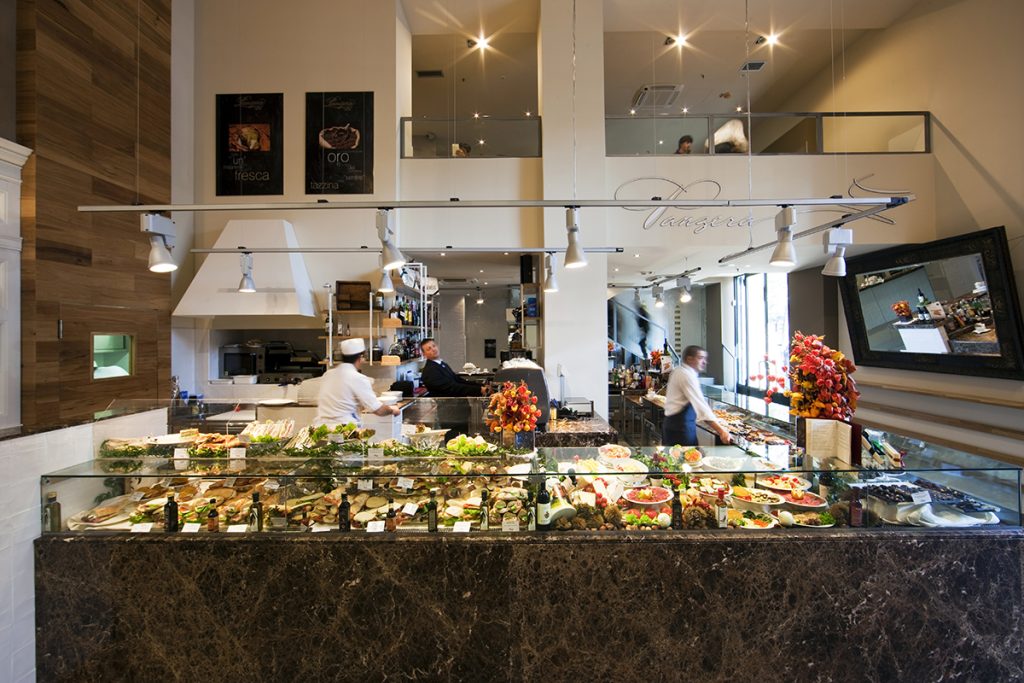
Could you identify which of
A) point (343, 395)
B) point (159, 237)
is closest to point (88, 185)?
point (159, 237)

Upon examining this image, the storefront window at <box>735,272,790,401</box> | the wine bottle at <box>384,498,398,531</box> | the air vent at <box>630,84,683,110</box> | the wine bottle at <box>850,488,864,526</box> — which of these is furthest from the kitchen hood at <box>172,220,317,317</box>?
the storefront window at <box>735,272,790,401</box>

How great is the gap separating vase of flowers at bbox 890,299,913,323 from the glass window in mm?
9008

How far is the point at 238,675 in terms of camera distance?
2.24 m

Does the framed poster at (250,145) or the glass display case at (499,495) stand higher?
the framed poster at (250,145)

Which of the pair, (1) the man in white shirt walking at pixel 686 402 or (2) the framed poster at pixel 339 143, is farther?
(2) the framed poster at pixel 339 143

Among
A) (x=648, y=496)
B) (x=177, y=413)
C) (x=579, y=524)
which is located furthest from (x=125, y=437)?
(x=648, y=496)

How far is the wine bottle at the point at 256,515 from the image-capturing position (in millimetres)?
2320

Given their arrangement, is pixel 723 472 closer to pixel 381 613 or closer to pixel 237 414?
pixel 381 613

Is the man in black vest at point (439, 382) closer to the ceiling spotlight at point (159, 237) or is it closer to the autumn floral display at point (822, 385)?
the ceiling spotlight at point (159, 237)

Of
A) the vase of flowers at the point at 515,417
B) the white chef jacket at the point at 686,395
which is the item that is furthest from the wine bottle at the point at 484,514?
the white chef jacket at the point at 686,395

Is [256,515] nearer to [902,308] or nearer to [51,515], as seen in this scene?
[51,515]

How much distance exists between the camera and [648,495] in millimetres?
2418

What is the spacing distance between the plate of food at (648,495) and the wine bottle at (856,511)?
0.85 metres

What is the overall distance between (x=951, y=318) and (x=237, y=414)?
744cm
